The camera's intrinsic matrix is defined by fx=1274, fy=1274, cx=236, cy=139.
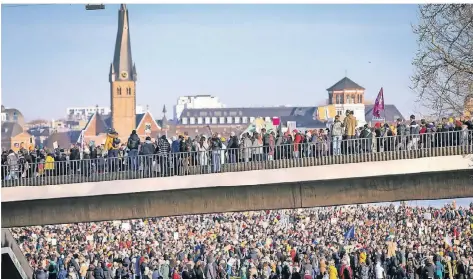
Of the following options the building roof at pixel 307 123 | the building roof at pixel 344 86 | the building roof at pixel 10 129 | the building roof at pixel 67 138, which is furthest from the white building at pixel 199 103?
the building roof at pixel 344 86

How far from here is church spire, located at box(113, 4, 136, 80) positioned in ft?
477

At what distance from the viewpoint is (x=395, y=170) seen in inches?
1220

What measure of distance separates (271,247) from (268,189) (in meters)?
7.94

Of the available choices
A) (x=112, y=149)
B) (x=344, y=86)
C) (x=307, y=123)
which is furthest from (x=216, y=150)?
(x=307, y=123)

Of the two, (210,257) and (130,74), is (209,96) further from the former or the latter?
(210,257)

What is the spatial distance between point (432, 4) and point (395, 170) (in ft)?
15.7

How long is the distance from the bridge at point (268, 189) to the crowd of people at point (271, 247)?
1.65 meters

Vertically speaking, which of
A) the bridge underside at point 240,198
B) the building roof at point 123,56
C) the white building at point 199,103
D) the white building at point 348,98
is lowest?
the bridge underside at point 240,198

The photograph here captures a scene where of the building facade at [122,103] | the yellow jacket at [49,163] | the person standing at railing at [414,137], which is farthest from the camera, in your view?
the building facade at [122,103]

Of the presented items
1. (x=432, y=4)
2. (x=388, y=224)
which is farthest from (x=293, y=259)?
(x=388, y=224)

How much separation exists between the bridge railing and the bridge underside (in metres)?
0.57

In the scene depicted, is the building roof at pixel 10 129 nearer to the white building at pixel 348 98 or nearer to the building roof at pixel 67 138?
the building roof at pixel 67 138

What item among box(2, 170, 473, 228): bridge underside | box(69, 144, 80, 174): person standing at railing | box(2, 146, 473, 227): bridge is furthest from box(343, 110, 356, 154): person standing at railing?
box(69, 144, 80, 174): person standing at railing

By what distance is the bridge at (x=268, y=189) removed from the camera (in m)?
30.6
